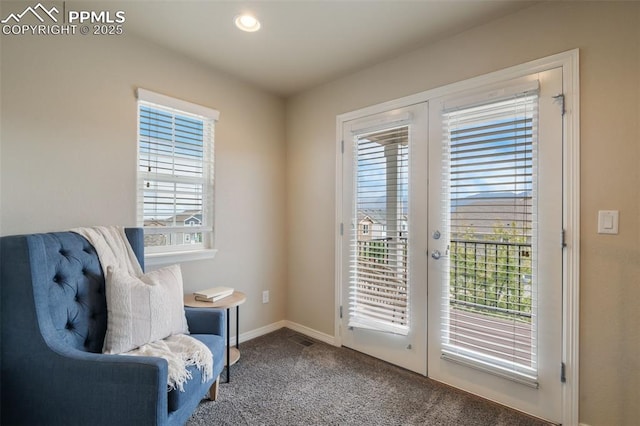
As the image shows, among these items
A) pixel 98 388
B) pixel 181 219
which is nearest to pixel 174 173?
pixel 181 219

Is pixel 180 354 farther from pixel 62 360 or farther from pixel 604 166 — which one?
pixel 604 166

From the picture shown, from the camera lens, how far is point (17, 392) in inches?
50.4

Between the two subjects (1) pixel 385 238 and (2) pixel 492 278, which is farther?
(1) pixel 385 238

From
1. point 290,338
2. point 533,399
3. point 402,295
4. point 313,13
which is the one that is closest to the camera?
point 533,399

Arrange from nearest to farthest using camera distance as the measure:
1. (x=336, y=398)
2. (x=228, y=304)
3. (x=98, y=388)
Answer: (x=98, y=388) → (x=336, y=398) → (x=228, y=304)

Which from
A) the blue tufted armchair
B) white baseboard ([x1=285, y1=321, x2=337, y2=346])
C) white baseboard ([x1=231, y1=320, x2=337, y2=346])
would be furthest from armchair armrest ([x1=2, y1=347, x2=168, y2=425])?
white baseboard ([x1=285, y1=321, x2=337, y2=346])

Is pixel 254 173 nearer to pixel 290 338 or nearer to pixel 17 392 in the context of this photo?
pixel 290 338

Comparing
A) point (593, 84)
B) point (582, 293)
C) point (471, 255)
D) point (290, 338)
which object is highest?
point (593, 84)

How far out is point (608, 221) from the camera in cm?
157

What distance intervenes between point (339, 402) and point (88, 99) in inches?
102

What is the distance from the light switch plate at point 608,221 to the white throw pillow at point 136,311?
94.7 inches

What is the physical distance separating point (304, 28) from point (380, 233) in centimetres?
163

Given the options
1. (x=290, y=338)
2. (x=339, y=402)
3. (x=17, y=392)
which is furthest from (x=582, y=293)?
(x=17, y=392)
